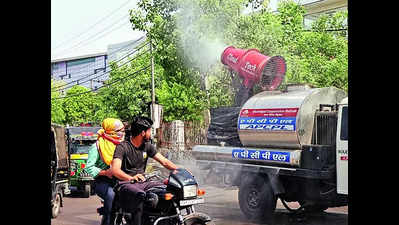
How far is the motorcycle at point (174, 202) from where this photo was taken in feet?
14.7

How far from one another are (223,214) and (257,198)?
1066mm

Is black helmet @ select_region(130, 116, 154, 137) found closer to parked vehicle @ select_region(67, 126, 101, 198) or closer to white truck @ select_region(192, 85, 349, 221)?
white truck @ select_region(192, 85, 349, 221)

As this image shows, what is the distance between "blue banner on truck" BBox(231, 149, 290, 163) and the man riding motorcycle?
10.9 feet

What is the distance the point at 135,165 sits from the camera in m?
4.81

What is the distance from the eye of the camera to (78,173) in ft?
40.5

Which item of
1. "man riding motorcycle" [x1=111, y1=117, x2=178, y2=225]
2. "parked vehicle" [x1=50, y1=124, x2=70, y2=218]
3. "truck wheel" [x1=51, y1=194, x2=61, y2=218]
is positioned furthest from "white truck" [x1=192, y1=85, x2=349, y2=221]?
"man riding motorcycle" [x1=111, y1=117, x2=178, y2=225]

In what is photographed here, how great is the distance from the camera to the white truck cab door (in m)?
7.01

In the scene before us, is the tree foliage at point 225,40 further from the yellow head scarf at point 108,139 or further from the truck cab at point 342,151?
the yellow head scarf at point 108,139

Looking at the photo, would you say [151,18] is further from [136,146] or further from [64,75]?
[64,75]

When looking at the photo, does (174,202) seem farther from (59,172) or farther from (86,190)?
(86,190)

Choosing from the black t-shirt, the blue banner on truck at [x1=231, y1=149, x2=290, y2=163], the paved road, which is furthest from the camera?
the paved road

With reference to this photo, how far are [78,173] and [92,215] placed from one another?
3.14m

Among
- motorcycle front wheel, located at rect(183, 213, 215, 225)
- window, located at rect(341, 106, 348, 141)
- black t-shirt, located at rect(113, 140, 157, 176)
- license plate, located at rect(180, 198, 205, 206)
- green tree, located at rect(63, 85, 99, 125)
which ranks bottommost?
motorcycle front wheel, located at rect(183, 213, 215, 225)
